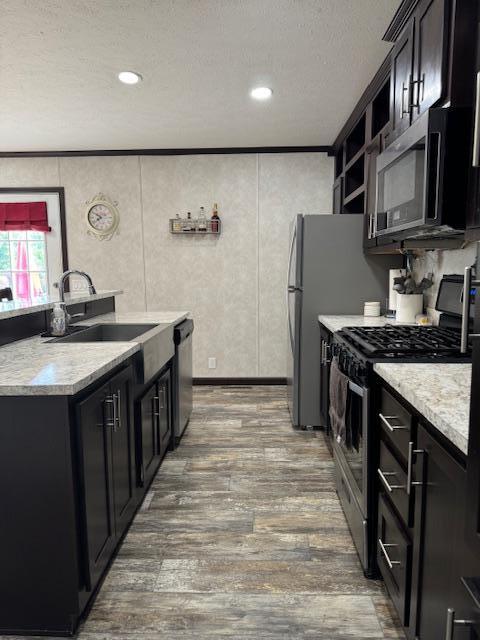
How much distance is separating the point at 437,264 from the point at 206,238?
2.58m

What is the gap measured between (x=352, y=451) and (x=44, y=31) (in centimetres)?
268

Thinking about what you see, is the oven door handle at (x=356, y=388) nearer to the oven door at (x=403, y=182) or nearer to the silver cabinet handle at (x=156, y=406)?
the oven door at (x=403, y=182)

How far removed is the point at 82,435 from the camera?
1.45 metres

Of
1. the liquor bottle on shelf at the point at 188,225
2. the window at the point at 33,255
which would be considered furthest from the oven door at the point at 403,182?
the window at the point at 33,255

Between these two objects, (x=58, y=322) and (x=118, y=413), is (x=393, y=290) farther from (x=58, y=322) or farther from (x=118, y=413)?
(x=58, y=322)

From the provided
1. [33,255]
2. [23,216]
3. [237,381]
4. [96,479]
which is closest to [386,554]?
[96,479]

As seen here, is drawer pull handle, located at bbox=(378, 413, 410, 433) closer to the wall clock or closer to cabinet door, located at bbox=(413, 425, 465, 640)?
cabinet door, located at bbox=(413, 425, 465, 640)

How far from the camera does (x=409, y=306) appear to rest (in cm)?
280

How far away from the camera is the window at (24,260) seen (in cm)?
474

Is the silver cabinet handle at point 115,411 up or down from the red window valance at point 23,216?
down

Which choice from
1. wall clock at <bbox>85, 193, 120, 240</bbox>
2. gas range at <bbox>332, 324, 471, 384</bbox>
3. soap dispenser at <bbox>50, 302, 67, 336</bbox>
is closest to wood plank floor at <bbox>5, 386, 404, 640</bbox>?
gas range at <bbox>332, 324, 471, 384</bbox>

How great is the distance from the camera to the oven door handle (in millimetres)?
1728

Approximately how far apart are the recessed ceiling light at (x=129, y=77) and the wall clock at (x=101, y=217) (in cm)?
188

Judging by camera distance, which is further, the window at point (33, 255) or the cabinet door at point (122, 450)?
the window at point (33, 255)
